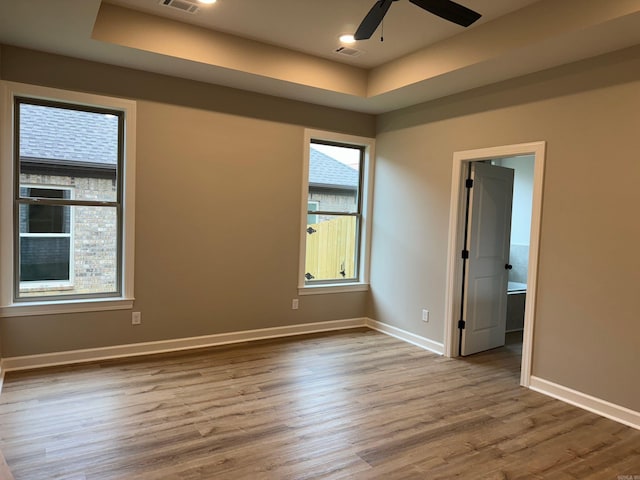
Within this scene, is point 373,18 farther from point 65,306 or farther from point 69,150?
point 65,306

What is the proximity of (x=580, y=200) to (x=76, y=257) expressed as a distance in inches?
170

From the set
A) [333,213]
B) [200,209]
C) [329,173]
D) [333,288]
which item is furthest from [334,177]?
[200,209]

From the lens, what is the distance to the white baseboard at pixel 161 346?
3.79 metres

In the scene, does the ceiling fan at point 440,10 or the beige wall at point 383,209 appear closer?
the ceiling fan at point 440,10

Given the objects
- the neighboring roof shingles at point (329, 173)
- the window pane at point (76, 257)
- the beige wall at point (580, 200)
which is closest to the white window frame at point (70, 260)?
the window pane at point (76, 257)

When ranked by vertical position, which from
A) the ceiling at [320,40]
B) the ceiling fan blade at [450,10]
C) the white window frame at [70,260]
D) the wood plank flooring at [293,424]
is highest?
the ceiling at [320,40]

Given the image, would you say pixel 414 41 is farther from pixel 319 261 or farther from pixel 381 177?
pixel 319 261

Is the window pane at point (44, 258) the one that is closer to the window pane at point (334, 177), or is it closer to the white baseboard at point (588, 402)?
the window pane at point (334, 177)

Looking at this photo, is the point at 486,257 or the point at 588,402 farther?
the point at 486,257

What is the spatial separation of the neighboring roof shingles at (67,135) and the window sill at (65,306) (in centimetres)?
126

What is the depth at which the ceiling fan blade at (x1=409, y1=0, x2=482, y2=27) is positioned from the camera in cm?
250

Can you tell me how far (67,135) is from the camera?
3926 mm

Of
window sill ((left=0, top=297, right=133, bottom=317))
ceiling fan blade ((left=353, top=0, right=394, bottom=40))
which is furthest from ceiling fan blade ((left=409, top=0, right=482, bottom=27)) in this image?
window sill ((left=0, top=297, right=133, bottom=317))

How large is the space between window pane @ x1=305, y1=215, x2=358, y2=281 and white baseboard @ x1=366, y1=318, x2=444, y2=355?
666 mm
